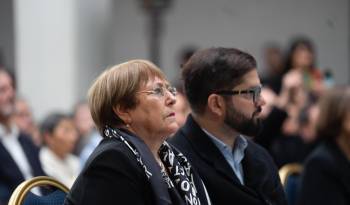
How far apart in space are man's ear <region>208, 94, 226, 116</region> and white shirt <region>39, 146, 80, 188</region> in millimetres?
3160

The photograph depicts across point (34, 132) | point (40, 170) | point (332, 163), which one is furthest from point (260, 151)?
point (34, 132)

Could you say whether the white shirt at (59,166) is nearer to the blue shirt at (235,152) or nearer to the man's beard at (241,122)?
the blue shirt at (235,152)

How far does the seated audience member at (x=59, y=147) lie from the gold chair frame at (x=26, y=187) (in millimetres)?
3341

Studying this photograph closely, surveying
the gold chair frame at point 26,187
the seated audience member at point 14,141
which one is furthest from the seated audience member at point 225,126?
the seated audience member at point 14,141

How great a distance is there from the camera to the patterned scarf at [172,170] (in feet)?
10.2

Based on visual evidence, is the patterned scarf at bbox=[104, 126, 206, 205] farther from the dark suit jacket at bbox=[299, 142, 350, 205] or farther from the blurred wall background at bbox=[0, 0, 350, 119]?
the blurred wall background at bbox=[0, 0, 350, 119]

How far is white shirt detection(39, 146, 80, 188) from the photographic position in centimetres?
682

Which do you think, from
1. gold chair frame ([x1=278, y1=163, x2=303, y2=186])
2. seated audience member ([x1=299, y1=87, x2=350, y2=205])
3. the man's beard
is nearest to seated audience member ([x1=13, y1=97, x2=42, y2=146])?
gold chair frame ([x1=278, y1=163, x2=303, y2=186])

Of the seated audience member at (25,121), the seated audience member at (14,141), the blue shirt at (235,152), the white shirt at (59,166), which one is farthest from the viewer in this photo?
the seated audience member at (25,121)

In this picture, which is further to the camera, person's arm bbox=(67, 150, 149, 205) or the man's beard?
the man's beard

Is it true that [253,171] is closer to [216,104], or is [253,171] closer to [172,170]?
[216,104]

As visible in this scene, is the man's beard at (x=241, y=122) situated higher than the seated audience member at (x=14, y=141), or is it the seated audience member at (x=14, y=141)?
the man's beard at (x=241, y=122)

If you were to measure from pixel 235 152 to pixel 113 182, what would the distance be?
37.2 inches

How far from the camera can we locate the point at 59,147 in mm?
7035
